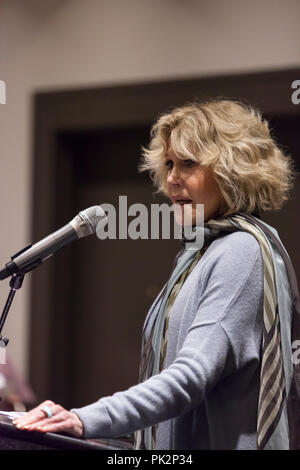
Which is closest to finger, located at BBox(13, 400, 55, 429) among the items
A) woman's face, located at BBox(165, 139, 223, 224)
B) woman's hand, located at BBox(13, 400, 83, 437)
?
woman's hand, located at BBox(13, 400, 83, 437)

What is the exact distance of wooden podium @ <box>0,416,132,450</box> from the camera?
937mm

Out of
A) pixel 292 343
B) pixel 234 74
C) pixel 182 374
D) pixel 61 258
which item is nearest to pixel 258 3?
pixel 234 74

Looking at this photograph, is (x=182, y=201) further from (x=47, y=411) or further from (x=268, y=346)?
(x=47, y=411)

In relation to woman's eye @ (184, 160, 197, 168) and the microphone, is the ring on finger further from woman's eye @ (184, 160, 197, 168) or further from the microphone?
woman's eye @ (184, 160, 197, 168)

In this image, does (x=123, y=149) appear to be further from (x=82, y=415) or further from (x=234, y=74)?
(x=82, y=415)

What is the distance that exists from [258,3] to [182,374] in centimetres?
168

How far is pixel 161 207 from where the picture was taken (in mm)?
2264

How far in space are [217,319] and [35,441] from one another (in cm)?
30

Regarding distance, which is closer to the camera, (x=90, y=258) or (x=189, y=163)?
(x=189, y=163)

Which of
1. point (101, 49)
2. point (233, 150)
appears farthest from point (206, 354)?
point (101, 49)

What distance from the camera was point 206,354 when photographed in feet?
3.39

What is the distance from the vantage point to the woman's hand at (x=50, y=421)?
0.93 meters

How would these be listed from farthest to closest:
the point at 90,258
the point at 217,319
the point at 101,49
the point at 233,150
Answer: the point at 90,258, the point at 101,49, the point at 233,150, the point at 217,319
